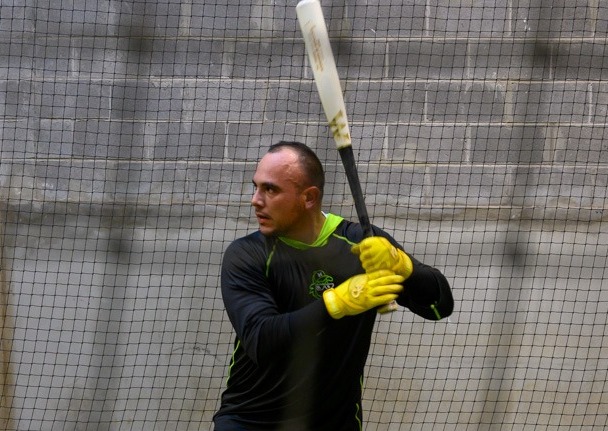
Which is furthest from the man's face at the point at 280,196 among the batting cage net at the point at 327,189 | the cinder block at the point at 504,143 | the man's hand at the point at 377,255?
the cinder block at the point at 504,143

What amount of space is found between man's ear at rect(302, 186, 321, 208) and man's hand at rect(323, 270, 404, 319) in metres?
0.39

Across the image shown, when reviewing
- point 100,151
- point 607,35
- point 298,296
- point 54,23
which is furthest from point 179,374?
point 607,35

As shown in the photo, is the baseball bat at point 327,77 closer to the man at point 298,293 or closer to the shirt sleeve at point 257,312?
the man at point 298,293

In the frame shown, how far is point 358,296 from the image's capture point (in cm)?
265

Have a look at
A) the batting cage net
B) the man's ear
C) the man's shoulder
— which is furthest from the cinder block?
the man's shoulder

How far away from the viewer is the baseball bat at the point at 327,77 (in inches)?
116

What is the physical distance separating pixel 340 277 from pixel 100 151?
2.15 metres

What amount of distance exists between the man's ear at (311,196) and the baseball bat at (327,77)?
0.35 ft

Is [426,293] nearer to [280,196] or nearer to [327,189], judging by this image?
[280,196]

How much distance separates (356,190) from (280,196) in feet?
0.78

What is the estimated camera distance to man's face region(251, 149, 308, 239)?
2.95 m

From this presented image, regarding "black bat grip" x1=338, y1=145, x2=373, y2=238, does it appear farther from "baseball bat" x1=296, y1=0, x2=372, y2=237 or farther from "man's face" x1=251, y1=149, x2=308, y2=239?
"man's face" x1=251, y1=149, x2=308, y2=239

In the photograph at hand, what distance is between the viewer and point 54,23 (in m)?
4.80

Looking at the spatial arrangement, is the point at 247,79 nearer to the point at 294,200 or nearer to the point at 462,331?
the point at 462,331
